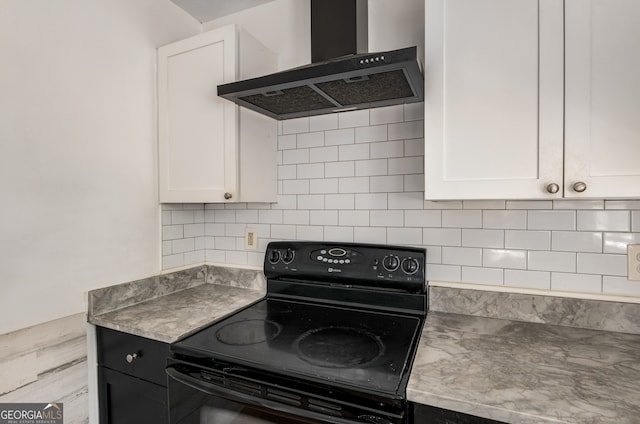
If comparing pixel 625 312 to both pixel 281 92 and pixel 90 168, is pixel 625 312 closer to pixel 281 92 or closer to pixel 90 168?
pixel 281 92

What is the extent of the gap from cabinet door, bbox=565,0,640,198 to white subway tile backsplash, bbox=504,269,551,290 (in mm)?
451

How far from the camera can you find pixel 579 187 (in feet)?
3.09

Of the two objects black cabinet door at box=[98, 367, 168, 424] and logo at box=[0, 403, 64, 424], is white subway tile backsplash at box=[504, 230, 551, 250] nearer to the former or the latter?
black cabinet door at box=[98, 367, 168, 424]

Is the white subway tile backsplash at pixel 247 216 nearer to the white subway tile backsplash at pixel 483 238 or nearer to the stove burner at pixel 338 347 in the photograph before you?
the stove burner at pixel 338 347

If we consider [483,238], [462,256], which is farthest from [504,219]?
[462,256]

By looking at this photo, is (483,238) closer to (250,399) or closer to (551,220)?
(551,220)

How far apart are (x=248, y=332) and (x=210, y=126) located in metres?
0.93

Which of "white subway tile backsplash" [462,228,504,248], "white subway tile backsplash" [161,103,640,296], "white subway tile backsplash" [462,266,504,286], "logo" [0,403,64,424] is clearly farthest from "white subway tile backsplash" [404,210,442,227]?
"logo" [0,403,64,424]

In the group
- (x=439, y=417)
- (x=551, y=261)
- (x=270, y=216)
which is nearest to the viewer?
(x=439, y=417)

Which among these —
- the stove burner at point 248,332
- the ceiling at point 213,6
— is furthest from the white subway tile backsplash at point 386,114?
the stove burner at point 248,332

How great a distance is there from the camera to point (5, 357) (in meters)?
1.10

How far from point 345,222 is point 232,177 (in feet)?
1.90

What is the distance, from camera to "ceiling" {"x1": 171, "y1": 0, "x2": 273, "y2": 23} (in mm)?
1726

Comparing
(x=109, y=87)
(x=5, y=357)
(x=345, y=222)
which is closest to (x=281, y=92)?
(x=345, y=222)
